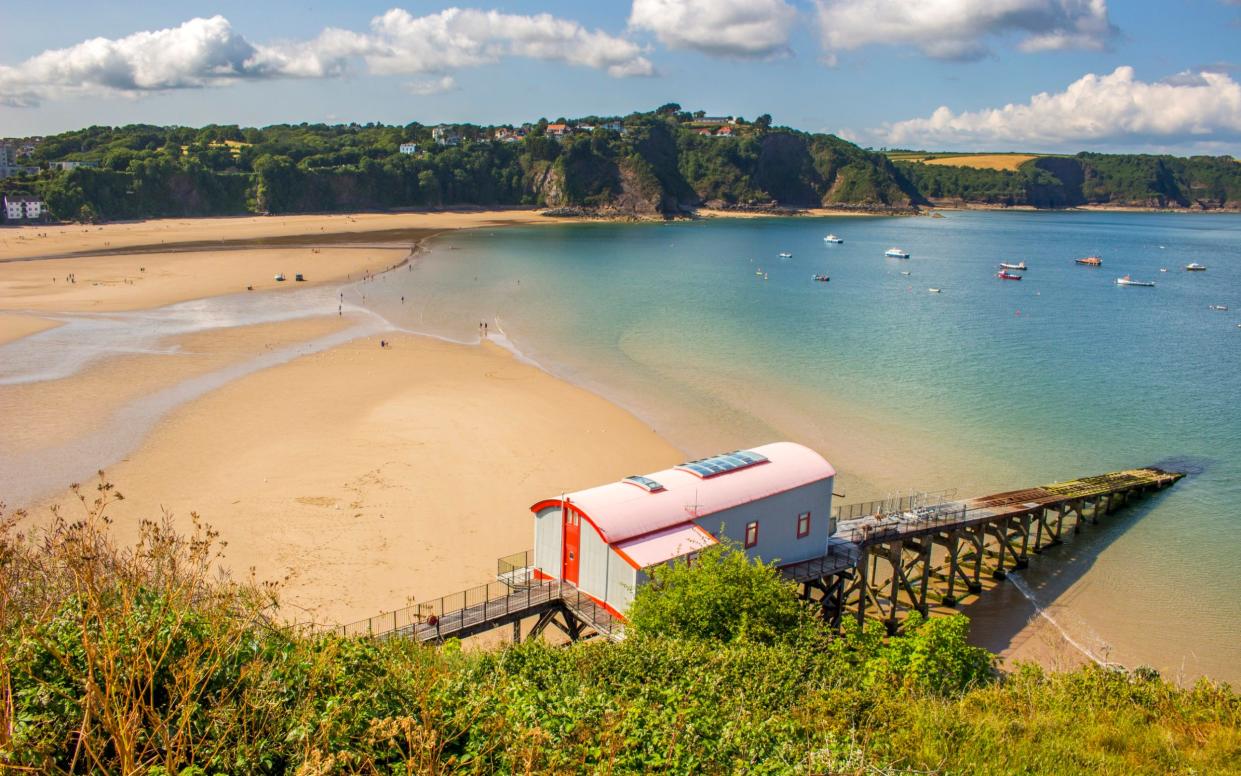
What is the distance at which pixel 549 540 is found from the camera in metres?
23.7

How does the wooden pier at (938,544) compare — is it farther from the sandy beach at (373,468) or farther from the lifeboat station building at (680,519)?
the sandy beach at (373,468)

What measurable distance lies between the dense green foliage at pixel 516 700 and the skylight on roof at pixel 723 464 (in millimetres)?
6061

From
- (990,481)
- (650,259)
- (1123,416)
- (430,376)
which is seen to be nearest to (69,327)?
(430,376)

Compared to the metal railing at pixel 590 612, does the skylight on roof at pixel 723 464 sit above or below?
above

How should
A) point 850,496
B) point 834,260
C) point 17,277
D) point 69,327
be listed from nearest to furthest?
point 850,496 < point 69,327 < point 17,277 < point 834,260

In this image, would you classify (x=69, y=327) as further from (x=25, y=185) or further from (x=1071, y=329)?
(x=25, y=185)

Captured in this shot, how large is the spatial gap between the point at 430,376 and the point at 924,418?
29.7 meters

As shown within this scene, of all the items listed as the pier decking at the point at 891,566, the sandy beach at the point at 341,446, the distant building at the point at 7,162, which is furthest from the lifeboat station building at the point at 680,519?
the distant building at the point at 7,162

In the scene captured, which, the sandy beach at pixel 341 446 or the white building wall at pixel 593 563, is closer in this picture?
the white building wall at pixel 593 563

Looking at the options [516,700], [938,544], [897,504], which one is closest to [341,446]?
[897,504]

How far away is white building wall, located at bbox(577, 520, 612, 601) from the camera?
867 inches

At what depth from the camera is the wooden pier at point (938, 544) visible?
27.1m

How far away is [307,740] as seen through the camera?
911 centimetres

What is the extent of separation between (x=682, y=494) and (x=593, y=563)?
3.20 meters
